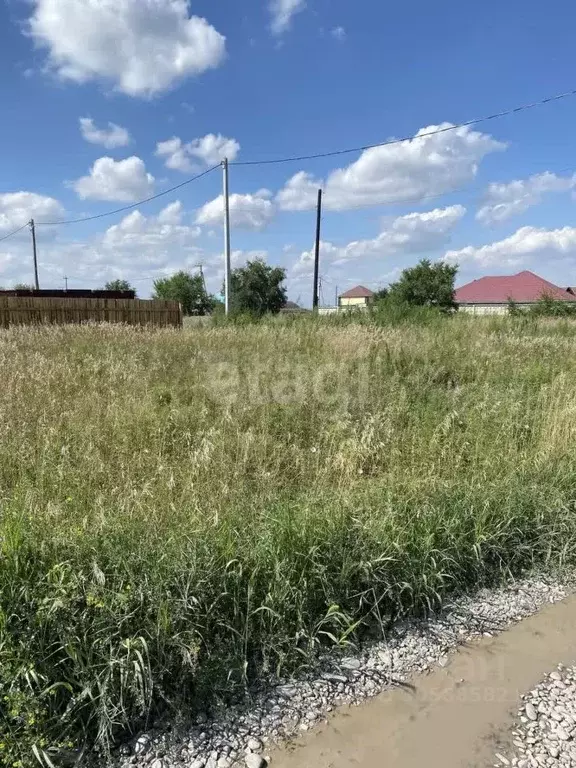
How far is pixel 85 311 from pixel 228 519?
14.3 metres

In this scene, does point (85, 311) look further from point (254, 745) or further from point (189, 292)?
point (189, 292)

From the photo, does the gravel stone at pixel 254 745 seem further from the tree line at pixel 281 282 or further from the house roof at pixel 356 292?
the house roof at pixel 356 292

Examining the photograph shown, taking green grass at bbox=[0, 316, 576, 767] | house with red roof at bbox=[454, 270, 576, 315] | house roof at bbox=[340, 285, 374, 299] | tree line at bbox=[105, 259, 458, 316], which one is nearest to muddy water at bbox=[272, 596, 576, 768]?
green grass at bbox=[0, 316, 576, 767]

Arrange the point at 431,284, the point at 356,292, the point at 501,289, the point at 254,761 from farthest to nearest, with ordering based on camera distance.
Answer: the point at 356,292 < the point at 501,289 < the point at 431,284 < the point at 254,761

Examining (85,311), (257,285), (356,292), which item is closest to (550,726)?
(85,311)

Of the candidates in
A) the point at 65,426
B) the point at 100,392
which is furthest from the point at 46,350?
the point at 65,426

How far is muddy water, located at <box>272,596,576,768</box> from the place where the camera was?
5.53 ft

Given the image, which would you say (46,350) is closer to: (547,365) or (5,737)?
(5,737)

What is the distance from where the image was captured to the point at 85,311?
49.5 feet

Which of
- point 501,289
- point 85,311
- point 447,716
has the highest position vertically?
point 501,289

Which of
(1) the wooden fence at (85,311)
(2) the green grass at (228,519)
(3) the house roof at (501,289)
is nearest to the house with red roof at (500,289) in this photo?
(3) the house roof at (501,289)

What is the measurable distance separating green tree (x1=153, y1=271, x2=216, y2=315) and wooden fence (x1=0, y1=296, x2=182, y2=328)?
132 feet

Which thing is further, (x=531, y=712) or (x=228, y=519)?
(x=228, y=519)

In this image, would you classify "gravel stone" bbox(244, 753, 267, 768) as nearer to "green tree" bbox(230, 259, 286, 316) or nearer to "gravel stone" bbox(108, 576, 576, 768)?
"gravel stone" bbox(108, 576, 576, 768)
